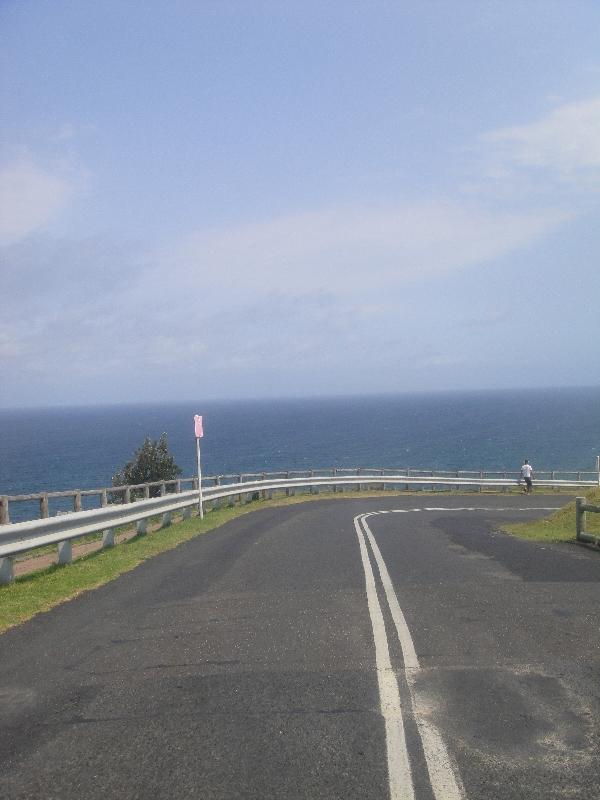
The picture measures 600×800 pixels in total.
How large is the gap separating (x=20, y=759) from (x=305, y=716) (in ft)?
6.41

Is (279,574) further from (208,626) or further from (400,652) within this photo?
(400,652)

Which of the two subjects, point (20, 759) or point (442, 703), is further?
point (442, 703)

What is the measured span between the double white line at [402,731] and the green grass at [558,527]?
29.1ft

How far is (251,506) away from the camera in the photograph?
101 feet

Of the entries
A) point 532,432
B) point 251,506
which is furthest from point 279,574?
point 532,432

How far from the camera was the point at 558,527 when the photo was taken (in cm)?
1853

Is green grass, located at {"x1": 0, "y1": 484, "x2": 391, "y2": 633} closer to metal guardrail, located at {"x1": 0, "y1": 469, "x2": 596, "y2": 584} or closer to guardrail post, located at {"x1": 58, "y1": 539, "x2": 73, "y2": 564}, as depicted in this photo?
guardrail post, located at {"x1": 58, "y1": 539, "x2": 73, "y2": 564}

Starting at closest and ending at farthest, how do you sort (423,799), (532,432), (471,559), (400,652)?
(423,799) → (400,652) → (471,559) → (532,432)

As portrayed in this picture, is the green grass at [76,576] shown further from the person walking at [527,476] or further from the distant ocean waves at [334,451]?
the distant ocean waves at [334,451]

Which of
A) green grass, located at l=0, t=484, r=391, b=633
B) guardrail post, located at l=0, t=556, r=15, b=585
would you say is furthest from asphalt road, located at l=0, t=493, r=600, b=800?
guardrail post, located at l=0, t=556, r=15, b=585

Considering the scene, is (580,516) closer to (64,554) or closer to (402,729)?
(64,554)

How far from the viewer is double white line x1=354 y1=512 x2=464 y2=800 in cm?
448

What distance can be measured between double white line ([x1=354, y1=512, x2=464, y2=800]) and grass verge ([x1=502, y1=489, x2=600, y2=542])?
8.86 m

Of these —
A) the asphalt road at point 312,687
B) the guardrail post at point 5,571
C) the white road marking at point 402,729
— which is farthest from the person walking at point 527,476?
the guardrail post at point 5,571
